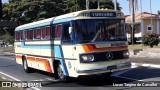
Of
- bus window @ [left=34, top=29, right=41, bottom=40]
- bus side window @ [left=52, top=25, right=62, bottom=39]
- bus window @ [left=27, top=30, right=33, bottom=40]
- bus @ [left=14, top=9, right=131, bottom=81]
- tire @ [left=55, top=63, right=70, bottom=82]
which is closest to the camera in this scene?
bus @ [left=14, top=9, right=131, bottom=81]

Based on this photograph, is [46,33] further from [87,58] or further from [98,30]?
[87,58]

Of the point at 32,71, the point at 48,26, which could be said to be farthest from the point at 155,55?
the point at 48,26

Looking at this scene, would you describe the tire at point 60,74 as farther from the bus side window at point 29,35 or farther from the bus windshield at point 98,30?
the bus side window at point 29,35

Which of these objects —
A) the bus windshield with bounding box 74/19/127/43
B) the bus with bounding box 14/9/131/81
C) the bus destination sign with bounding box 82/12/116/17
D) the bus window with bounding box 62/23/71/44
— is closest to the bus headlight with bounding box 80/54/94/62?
the bus with bounding box 14/9/131/81

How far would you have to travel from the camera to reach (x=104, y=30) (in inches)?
520

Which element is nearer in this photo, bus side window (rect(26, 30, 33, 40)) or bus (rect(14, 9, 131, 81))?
bus (rect(14, 9, 131, 81))

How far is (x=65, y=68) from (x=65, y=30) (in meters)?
1.49

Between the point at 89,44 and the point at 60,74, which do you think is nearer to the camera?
the point at 89,44

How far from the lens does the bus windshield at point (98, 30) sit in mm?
12844

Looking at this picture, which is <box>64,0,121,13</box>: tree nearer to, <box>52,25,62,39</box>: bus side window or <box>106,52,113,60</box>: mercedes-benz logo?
<box>52,25,62,39</box>: bus side window

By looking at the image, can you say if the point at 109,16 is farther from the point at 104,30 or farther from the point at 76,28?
the point at 76,28

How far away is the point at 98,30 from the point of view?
43.0 feet

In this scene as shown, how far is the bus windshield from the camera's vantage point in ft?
→ 42.1

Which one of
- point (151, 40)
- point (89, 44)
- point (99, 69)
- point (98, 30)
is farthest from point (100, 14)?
point (151, 40)
